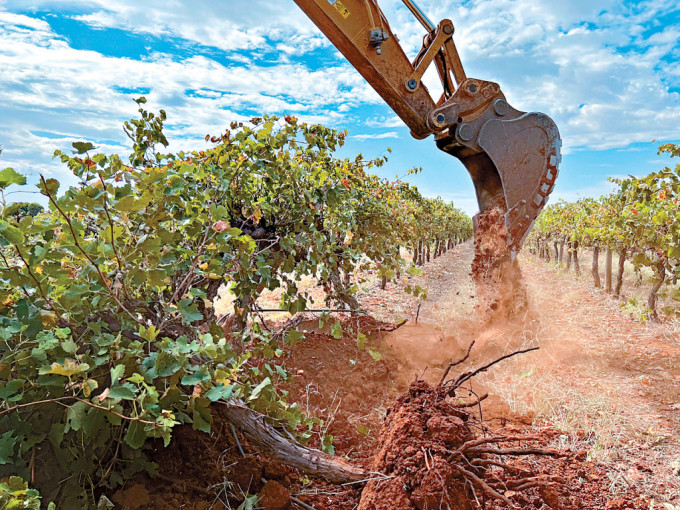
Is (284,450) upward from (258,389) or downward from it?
downward

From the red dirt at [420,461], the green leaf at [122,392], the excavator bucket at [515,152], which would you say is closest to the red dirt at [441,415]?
the red dirt at [420,461]

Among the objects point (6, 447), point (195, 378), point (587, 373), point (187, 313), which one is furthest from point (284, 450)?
point (587, 373)

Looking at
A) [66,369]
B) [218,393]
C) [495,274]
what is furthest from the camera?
[495,274]

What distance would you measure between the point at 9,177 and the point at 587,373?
6544mm

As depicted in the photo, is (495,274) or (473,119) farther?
(495,274)

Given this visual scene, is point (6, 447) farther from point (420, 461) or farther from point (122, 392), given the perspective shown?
point (420, 461)

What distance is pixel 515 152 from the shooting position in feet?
17.9

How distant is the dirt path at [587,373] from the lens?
12.3ft

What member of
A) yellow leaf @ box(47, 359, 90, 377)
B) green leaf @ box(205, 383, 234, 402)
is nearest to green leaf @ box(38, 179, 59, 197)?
yellow leaf @ box(47, 359, 90, 377)

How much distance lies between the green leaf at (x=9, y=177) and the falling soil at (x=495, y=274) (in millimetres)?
5208

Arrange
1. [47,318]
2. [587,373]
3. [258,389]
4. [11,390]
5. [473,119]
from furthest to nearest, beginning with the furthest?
[587,373] < [473,119] < [258,389] < [47,318] < [11,390]

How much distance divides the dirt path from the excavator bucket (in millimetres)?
1808

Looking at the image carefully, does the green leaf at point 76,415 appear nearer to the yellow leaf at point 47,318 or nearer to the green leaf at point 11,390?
the green leaf at point 11,390

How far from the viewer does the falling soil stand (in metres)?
5.75
